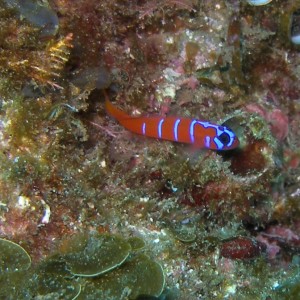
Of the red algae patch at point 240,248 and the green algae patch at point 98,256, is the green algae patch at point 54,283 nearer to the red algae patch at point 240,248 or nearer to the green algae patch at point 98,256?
the green algae patch at point 98,256

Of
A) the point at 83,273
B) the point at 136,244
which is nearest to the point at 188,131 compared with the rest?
the point at 136,244

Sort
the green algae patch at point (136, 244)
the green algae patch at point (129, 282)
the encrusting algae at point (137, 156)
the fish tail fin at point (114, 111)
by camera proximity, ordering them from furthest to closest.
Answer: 1. the fish tail fin at point (114, 111)
2. the green algae patch at point (136, 244)
3. the encrusting algae at point (137, 156)
4. the green algae patch at point (129, 282)

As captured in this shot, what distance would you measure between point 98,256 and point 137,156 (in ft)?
5.43

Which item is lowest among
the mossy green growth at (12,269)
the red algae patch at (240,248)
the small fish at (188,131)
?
the red algae patch at (240,248)

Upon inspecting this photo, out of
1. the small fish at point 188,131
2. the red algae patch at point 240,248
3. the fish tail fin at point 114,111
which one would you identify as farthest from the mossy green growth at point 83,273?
the fish tail fin at point 114,111

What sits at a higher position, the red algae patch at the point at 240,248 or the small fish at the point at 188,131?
the small fish at the point at 188,131

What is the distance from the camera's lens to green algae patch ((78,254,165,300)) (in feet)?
11.2

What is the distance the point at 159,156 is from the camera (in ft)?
15.8

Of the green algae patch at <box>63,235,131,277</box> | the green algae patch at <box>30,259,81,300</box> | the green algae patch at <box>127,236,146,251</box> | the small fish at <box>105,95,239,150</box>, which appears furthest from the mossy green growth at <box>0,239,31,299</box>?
the small fish at <box>105,95,239,150</box>

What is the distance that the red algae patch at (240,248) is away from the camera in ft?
14.9

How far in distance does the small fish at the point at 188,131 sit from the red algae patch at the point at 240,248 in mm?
1184

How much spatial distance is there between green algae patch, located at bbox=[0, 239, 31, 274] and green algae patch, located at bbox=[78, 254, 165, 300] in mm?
610

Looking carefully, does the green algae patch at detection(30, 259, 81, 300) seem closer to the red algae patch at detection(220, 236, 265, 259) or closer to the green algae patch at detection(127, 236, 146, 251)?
the green algae patch at detection(127, 236, 146, 251)

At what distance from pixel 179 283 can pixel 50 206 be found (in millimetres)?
1708
